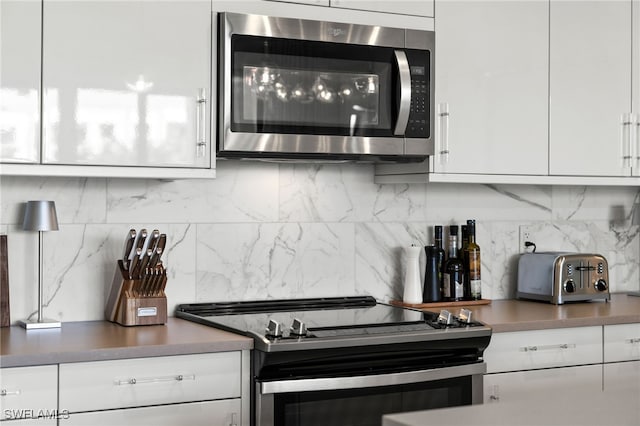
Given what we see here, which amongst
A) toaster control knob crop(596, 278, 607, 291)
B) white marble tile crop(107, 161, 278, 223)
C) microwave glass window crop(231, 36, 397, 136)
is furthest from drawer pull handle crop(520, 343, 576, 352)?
white marble tile crop(107, 161, 278, 223)

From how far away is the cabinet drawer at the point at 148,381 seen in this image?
7.95ft

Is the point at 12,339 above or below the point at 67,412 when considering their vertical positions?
above

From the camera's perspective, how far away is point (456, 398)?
291 centimetres

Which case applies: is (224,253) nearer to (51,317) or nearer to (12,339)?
(51,317)

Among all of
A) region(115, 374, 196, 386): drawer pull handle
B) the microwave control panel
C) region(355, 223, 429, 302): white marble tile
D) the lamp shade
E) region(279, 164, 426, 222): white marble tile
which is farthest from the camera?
region(355, 223, 429, 302): white marble tile

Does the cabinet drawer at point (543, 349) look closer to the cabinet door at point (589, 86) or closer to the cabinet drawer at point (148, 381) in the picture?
the cabinet door at point (589, 86)

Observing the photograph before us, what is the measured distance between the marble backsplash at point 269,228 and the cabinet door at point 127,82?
0.34m

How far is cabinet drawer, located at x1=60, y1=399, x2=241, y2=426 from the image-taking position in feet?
8.02

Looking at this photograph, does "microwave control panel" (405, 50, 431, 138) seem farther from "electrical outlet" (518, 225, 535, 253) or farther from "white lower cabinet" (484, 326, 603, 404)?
"electrical outlet" (518, 225, 535, 253)

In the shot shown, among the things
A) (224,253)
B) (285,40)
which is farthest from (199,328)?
(285,40)

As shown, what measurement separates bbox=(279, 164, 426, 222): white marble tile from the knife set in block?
62 cm

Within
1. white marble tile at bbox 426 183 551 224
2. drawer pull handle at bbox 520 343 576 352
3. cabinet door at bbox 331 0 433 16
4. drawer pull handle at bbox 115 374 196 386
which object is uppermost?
cabinet door at bbox 331 0 433 16

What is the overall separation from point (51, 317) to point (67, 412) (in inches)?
25.5

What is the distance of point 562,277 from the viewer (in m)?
3.56
